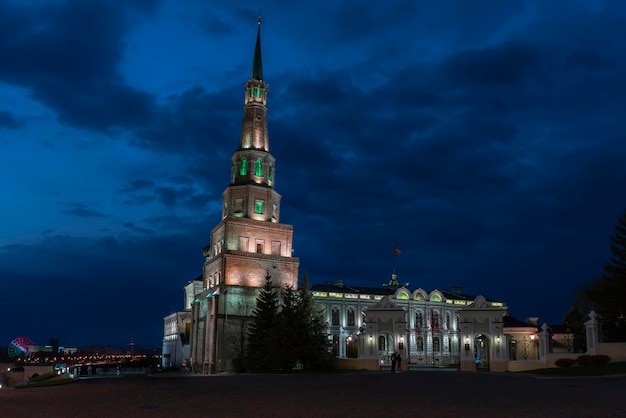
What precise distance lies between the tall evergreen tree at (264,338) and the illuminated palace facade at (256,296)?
2.69 m

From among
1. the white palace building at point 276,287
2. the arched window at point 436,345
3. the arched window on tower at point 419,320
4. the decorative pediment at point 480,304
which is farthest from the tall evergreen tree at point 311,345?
the arched window at point 436,345

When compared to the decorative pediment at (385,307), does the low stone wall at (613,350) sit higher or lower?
lower

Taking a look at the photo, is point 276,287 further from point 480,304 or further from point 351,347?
point 480,304

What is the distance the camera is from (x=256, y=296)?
56.9 meters

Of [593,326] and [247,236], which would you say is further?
[247,236]

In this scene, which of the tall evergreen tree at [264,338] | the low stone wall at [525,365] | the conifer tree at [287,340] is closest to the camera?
the low stone wall at [525,365]

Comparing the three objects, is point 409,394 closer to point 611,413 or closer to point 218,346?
point 611,413

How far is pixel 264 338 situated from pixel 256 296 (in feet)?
37.7

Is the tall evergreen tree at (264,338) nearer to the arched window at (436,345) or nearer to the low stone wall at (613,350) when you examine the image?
the low stone wall at (613,350)

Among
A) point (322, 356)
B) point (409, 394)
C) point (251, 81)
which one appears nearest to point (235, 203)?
point (251, 81)

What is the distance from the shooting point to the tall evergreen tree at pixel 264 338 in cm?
4366

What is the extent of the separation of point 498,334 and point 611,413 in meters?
32.0

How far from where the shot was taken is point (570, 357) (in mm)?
39469

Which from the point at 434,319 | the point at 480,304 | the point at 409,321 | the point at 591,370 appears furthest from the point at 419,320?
the point at 591,370
